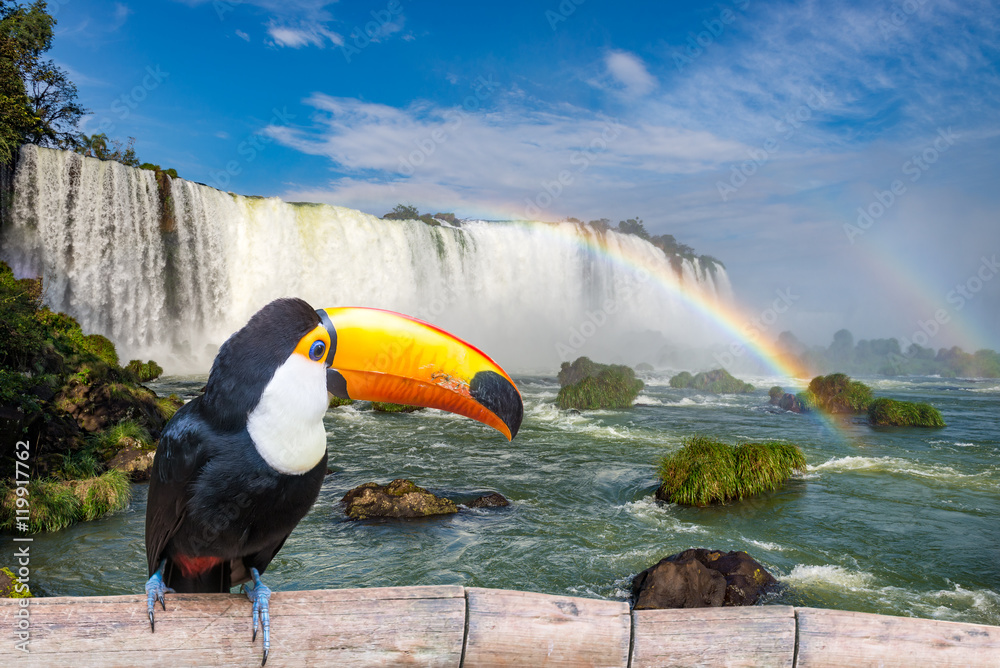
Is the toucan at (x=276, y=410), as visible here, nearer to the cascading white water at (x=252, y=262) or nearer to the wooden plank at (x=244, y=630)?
the wooden plank at (x=244, y=630)

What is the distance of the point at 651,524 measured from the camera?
7469mm

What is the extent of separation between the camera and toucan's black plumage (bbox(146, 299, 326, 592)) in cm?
194

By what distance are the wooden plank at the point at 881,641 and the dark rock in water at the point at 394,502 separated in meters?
5.66

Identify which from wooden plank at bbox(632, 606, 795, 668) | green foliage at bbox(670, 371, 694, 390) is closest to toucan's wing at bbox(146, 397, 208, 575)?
wooden plank at bbox(632, 606, 795, 668)

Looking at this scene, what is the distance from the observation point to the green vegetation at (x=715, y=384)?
22.6m

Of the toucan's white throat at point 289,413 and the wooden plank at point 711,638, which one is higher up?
the toucan's white throat at point 289,413

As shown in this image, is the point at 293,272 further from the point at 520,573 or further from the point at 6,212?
the point at 520,573

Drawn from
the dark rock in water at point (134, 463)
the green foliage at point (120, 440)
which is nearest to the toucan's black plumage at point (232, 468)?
the dark rock in water at point (134, 463)

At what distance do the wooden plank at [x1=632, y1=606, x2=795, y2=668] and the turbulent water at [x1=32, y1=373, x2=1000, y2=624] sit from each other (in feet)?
Result: 11.3

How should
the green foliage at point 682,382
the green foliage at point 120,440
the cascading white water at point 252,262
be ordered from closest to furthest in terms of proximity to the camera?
the green foliage at point 120,440, the cascading white water at point 252,262, the green foliage at point 682,382

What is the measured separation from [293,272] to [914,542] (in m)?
18.9

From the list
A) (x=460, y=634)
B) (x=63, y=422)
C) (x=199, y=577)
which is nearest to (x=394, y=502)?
(x=63, y=422)

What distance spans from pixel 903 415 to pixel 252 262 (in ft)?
63.6

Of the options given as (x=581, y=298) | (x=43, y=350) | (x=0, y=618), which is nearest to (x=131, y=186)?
(x=43, y=350)
